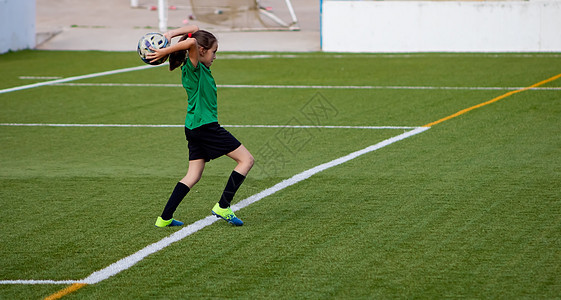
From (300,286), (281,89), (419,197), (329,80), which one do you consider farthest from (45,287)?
(329,80)

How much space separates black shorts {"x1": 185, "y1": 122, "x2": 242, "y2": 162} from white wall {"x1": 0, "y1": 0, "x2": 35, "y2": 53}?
1824 centimetres

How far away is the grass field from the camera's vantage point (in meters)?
5.02

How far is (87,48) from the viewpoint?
988 inches

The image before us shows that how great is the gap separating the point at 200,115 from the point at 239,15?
21.2 m

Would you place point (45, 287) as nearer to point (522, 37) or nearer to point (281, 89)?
point (281, 89)

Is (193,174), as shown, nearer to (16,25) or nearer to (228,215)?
(228,215)

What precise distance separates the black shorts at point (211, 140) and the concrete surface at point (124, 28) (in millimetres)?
17982

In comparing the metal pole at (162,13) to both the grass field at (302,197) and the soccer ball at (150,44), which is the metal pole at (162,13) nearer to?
the grass field at (302,197)

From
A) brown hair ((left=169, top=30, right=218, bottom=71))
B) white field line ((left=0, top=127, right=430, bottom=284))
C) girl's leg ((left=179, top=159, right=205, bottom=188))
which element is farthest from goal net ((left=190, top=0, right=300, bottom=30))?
brown hair ((left=169, top=30, right=218, bottom=71))

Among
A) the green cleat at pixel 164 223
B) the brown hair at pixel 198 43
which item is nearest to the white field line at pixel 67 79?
the green cleat at pixel 164 223

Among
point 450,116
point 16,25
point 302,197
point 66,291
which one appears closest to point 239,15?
point 16,25

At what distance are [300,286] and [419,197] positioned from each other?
2520 millimetres

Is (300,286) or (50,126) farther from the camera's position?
(50,126)

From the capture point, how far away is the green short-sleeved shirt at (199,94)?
6.00 meters
